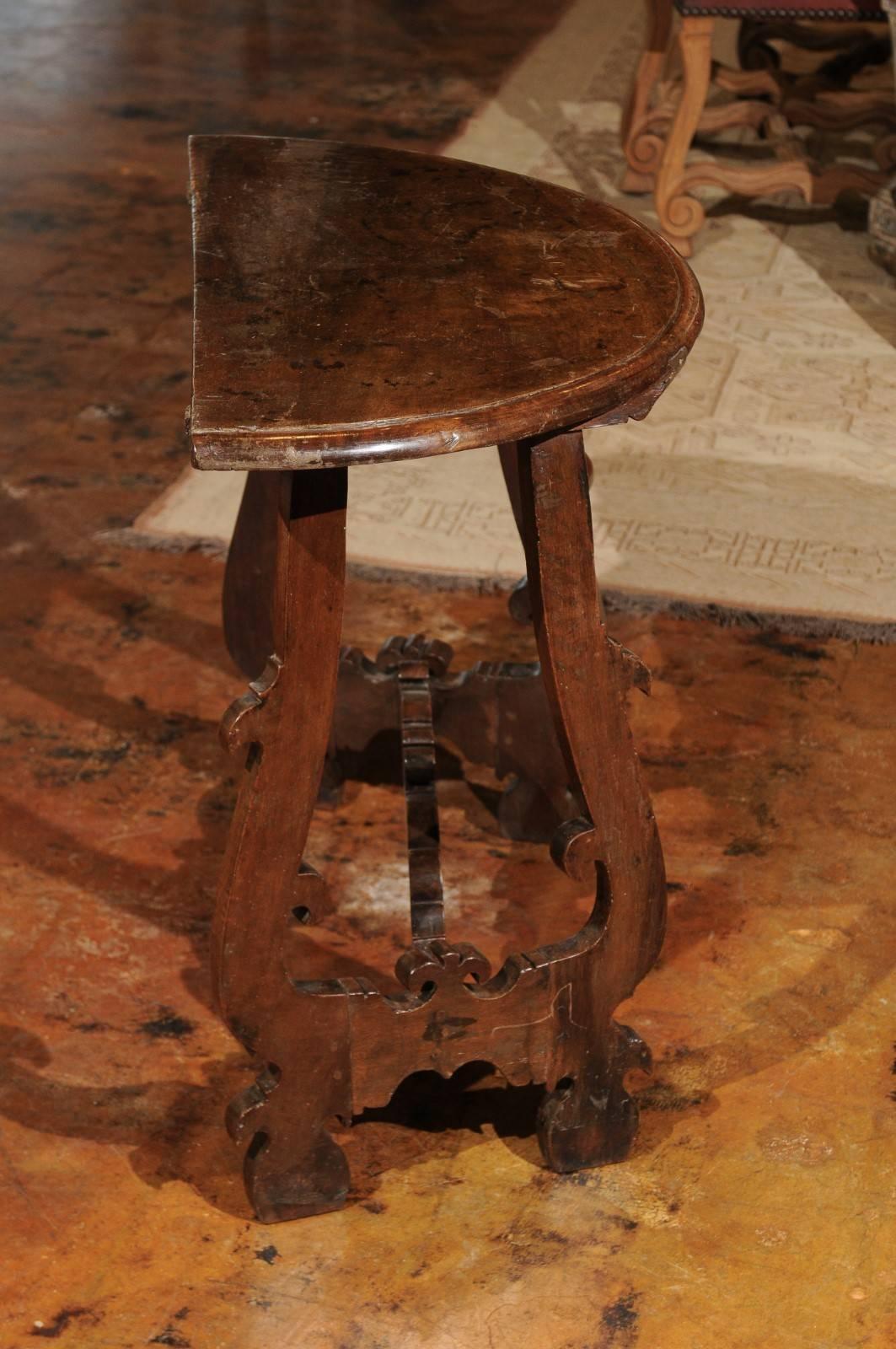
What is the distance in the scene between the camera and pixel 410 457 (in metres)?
1.30

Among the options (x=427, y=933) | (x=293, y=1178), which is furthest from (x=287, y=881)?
(x=293, y=1178)

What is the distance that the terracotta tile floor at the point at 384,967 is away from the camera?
1.57 metres

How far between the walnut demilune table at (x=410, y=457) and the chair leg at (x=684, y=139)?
2.21m

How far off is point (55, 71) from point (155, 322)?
2318mm

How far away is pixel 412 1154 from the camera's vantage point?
173 centimetres

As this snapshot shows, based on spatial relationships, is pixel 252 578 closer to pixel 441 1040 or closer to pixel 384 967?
pixel 384 967

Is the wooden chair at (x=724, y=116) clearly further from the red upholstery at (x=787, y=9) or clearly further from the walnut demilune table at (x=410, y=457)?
the walnut demilune table at (x=410, y=457)

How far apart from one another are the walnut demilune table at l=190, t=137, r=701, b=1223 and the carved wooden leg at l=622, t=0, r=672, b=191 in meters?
2.58

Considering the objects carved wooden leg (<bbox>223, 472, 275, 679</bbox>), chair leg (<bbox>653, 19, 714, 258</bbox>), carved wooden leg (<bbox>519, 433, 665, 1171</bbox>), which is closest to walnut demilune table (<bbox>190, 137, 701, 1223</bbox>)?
carved wooden leg (<bbox>519, 433, 665, 1171</bbox>)

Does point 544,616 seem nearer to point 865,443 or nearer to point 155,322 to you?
point 865,443

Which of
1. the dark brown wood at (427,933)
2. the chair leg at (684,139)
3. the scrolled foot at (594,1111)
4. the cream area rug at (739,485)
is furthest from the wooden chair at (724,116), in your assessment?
the scrolled foot at (594,1111)

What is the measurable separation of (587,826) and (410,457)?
0.45 metres

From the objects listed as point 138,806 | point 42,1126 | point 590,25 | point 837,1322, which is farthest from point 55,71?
point 837,1322

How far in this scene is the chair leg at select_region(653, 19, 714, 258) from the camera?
379cm
